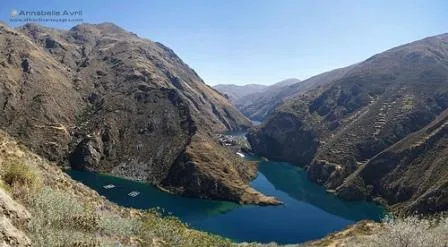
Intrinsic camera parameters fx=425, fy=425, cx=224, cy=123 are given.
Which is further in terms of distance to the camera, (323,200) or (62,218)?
(323,200)

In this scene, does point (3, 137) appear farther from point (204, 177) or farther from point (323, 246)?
point (204, 177)

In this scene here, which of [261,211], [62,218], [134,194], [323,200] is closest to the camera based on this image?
[62,218]

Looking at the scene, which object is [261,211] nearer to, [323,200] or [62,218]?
[323,200]

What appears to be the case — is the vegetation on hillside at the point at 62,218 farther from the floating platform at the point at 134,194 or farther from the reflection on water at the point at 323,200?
the reflection on water at the point at 323,200

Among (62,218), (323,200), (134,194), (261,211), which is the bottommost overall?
(323,200)

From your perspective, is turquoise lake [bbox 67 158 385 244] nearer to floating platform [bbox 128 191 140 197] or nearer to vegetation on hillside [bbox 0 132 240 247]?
floating platform [bbox 128 191 140 197]

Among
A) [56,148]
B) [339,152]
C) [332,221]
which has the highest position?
[56,148]

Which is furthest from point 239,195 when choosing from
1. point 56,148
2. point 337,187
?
point 56,148

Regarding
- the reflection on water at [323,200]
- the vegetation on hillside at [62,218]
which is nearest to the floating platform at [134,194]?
the reflection on water at [323,200]

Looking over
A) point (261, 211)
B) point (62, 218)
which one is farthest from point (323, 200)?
point (62, 218)

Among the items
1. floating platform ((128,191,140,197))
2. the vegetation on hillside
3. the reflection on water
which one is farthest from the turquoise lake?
the vegetation on hillside
